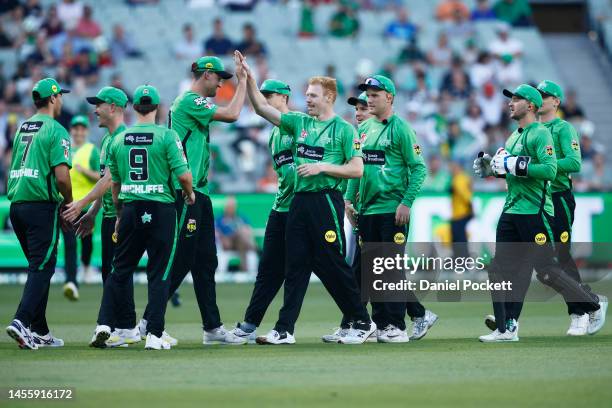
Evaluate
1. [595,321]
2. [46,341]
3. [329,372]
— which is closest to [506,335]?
[595,321]

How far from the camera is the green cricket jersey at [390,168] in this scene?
482 inches

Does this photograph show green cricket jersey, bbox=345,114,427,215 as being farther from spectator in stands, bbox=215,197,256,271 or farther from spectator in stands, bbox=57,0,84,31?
spectator in stands, bbox=57,0,84,31

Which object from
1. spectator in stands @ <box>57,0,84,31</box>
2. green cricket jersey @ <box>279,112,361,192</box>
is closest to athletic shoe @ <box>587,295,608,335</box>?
green cricket jersey @ <box>279,112,361,192</box>

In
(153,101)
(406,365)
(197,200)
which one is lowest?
(406,365)

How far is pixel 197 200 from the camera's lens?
38.3 ft

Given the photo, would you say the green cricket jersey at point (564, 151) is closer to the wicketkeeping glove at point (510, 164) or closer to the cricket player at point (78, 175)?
the wicketkeeping glove at point (510, 164)

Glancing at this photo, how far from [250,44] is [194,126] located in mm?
16376

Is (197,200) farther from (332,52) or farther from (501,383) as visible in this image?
(332,52)

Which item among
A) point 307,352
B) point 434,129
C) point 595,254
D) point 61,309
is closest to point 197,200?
point 307,352

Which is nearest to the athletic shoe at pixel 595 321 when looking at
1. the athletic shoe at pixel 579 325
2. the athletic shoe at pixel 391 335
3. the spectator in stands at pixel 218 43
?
the athletic shoe at pixel 579 325

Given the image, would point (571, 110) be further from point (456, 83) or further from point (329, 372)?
point (329, 372)

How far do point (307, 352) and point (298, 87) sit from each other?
17074mm

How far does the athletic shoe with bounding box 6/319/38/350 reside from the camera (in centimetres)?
1112

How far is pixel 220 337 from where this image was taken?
1197cm
